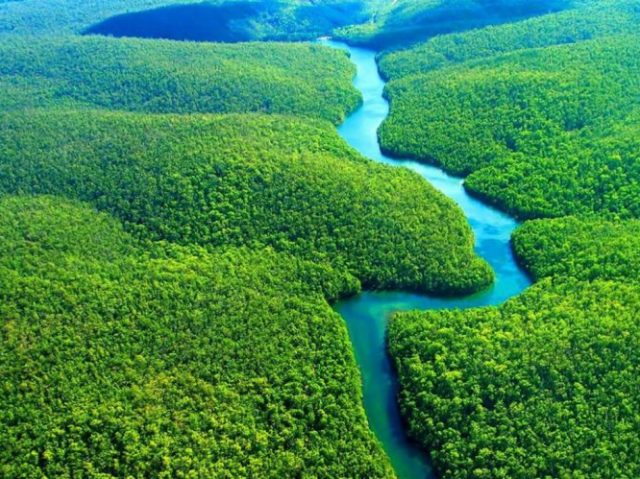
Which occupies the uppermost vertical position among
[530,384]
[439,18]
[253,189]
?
[439,18]

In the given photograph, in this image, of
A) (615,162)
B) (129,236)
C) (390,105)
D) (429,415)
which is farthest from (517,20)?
(429,415)

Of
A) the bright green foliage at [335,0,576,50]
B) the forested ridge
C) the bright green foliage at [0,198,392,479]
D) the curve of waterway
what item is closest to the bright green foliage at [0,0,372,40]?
the bright green foliage at [335,0,576,50]

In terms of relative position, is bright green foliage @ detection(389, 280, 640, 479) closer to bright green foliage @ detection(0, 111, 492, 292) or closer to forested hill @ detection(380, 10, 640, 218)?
bright green foliage @ detection(0, 111, 492, 292)

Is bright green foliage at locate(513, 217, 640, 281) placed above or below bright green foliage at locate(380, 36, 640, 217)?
below

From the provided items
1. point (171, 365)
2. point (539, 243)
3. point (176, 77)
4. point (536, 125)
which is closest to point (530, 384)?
point (539, 243)

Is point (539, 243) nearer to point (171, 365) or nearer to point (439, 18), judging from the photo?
point (171, 365)

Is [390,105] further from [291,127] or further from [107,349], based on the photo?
[107,349]

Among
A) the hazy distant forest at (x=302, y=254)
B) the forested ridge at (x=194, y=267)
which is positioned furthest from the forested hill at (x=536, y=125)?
the forested ridge at (x=194, y=267)
